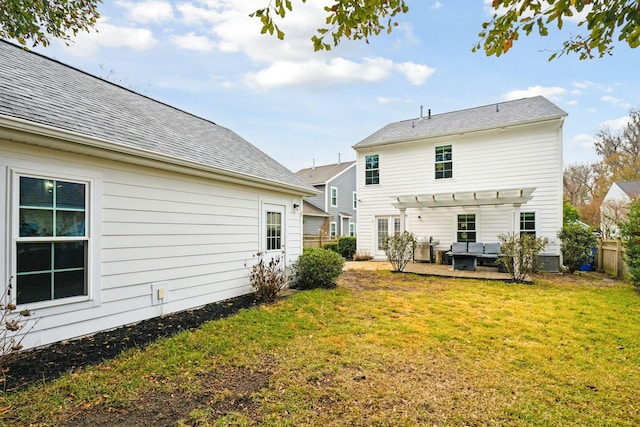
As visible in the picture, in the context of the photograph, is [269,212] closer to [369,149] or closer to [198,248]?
[198,248]

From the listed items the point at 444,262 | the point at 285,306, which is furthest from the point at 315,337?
the point at 444,262

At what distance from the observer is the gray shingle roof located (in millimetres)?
4191

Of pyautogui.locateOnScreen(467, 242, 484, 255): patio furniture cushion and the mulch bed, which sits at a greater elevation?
pyautogui.locateOnScreen(467, 242, 484, 255): patio furniture cushion

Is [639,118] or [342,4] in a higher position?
[639,118]

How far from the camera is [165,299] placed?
212 inches

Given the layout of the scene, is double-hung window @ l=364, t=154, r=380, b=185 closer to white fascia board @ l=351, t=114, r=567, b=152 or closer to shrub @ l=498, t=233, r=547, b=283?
white fascia board @ l=351, t=114, r=567, b=152

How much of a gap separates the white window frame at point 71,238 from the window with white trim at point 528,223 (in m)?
12.6

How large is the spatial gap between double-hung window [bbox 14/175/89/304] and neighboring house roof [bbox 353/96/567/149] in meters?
12.0

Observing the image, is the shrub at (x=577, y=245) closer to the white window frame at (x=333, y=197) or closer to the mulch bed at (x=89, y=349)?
the mulch bed at (x=89, y=349)

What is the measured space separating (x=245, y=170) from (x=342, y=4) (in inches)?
182

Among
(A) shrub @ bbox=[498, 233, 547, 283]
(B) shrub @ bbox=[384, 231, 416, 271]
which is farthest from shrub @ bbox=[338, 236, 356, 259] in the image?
(A) shrub @ bbox=[498, 233, 547, 283]

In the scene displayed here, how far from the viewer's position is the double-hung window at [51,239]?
3.81 metres

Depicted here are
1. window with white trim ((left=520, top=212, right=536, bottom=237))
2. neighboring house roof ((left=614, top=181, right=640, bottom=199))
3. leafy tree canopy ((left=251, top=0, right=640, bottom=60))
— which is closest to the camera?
leafy tree canopy ((left=251, top=0, right=640, bottom=60))

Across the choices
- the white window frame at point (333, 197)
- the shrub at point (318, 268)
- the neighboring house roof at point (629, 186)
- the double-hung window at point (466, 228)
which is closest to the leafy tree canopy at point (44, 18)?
the shrub at point (318, 268)
